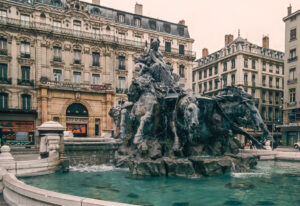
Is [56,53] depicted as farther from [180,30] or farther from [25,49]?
[180,30]

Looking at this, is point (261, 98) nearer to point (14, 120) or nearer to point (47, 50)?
point (47, 50)

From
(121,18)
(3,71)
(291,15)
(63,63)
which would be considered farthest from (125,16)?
(291,15)

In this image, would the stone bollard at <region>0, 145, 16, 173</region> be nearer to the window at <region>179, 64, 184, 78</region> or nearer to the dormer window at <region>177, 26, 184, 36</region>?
the window at <region>179, 64, 184, 78</region>

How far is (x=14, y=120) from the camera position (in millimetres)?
32938

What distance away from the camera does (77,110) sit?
118 ft

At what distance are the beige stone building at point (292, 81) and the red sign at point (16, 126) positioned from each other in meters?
37.9

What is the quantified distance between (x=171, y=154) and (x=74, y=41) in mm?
30184

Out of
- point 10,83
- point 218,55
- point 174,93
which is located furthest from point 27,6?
point 218,55

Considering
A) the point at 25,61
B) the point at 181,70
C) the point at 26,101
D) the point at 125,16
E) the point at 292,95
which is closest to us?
the point at 26,101

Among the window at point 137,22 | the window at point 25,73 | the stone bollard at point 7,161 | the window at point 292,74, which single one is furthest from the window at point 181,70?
the stone bollard at point 7,161

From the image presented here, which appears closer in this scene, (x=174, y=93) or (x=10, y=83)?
(x=174, y=93)

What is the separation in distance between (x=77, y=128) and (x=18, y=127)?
24.0 feet

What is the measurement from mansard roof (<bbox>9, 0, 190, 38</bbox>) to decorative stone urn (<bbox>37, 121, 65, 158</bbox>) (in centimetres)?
2901

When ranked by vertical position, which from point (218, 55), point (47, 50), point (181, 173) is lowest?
point (181, 173)
